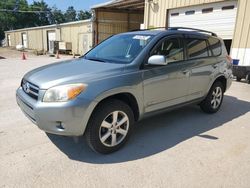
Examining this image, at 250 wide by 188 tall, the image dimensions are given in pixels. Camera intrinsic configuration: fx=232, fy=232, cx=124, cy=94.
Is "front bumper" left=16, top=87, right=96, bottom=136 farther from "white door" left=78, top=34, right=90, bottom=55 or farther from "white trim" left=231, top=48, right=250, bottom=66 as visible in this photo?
"white door" left=78, top=34, right=90, bottom=55

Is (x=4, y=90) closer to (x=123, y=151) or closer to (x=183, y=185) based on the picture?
(x=123, y=151)

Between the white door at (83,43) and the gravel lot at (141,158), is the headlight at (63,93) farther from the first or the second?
the white door at (83,43)

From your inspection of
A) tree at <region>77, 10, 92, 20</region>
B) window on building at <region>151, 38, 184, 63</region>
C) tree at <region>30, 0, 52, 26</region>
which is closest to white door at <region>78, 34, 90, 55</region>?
window on building at <region>151, 38, 184, 63</region>

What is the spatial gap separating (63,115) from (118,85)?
0.81 metres

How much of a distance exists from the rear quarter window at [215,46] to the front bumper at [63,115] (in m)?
3.11

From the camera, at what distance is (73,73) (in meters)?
3.08

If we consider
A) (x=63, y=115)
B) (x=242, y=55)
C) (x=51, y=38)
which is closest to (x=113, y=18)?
(x=242, y=55)

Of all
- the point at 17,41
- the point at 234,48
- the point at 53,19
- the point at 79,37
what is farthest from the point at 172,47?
the point at 53,19

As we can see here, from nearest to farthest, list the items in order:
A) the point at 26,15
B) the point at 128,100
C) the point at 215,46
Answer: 1. the point at 128,100
2. the point at 215,46
3. the point at 26,15

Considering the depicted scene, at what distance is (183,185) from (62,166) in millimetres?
1474

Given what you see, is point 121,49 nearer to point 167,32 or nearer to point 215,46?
point 167,32

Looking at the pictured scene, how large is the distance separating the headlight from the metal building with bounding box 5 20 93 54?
17.9 meters

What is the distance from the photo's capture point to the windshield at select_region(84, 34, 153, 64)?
3576 mm

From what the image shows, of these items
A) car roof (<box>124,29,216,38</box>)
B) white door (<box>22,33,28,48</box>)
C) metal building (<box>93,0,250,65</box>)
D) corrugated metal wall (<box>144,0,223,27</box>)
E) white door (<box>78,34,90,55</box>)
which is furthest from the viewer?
white door (<box>22,33,28,48</box>)
